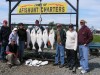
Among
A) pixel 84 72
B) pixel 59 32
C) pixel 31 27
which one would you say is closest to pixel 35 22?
pixel 31 27

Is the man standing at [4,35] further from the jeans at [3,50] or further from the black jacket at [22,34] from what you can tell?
the black jacket at [22,34]

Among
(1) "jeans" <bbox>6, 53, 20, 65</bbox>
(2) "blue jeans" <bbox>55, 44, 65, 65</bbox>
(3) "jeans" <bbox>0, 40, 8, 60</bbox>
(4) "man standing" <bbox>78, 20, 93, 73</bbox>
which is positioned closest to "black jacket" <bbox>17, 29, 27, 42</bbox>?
(3) "jeans" <bbox>0, 40, 8, 60</bbox>

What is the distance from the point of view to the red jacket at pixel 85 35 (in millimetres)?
13461

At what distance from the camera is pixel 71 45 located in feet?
46.1

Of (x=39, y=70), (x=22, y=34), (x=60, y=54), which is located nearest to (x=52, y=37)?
(x=60, y=54)

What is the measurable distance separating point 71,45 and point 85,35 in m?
0.87

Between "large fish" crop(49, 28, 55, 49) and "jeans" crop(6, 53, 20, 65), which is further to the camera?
"large fish" crop(49, 28, 55, 49)

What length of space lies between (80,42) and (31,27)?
2.98m

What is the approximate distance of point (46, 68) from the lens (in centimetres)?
1438

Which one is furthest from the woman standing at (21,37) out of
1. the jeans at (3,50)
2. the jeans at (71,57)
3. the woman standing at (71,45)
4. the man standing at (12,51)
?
the jeans at (71,57)

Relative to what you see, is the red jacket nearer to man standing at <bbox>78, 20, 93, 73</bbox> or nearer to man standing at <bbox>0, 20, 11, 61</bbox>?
man standing at <bbox>78, 20, 93, 73</bbox>

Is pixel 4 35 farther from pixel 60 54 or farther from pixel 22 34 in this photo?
pixel 60 54

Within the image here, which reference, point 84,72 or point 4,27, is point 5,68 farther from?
point 84,72

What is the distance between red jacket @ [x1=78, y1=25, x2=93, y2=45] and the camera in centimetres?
1346
